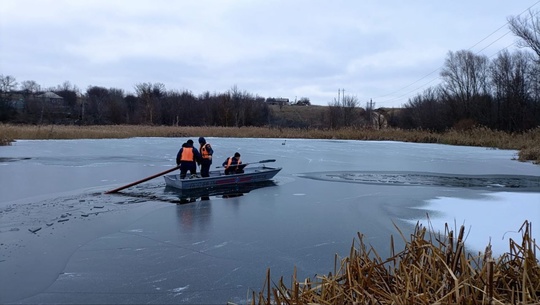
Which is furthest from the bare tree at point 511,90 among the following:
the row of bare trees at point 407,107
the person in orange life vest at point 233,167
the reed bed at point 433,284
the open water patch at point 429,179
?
the reed bed at point 433,284

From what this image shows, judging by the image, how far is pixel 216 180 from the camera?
11.0m

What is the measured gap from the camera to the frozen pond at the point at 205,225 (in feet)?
15.0

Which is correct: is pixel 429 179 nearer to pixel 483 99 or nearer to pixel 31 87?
pixel 483 99

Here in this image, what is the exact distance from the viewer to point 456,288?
8.09 ft

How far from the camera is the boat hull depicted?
10398mm

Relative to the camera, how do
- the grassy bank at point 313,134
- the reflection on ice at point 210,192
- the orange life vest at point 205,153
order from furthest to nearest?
the grassy bank at point 313,134 → the orange life vest at point 205,153 → the reflection on ice at point 210,192

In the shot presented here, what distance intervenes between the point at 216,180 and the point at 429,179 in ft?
19.4

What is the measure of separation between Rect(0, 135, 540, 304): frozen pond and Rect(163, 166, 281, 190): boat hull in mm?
299

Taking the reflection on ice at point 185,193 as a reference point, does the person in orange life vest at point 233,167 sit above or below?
above

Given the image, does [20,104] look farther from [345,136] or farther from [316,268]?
[316,268]

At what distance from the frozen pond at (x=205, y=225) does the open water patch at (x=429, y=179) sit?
2.0 inches

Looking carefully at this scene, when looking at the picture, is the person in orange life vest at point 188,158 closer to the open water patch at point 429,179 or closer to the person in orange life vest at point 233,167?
the person in orange life vest at point 233,167

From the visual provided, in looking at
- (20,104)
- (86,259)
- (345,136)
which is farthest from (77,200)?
(20,104)

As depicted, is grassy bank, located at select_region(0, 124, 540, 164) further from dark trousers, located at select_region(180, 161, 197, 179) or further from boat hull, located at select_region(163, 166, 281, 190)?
dark trousers, located at select_region(180, 161, 197, 179)
